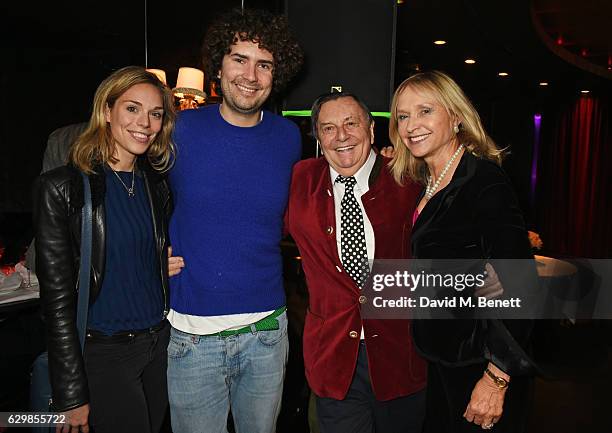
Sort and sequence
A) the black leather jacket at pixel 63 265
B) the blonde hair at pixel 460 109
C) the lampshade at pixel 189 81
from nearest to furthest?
1. the black leather jacket at pixel 63 265
2. the blonde hair at pixel 460 109
3. the lampshade at pixel 189 81

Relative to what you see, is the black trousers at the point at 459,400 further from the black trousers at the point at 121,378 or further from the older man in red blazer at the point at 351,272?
the black trousers at the point at 121,378

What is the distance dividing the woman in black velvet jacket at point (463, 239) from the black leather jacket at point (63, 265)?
3.88 ft

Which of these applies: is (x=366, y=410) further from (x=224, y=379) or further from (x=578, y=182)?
(x=578, y=182)

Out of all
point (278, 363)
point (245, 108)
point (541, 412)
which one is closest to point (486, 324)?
point (278, 363)

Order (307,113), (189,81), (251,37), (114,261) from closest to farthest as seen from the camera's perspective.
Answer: (114,261) < (251,37) < (307,113) < (189,81)

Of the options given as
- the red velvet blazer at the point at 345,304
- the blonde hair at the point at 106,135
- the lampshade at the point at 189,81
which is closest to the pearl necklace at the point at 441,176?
the red velvet blazer at the point at 345,304

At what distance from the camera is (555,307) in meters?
5.82

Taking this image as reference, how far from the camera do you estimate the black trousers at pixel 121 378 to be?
1720mm

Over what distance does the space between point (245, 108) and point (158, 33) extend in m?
4.56

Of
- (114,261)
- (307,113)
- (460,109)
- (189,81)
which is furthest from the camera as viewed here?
(189,81)

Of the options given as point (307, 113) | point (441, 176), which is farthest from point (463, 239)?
point (307, 113)

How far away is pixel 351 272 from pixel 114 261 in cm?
88

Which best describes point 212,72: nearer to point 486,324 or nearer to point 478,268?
point 478,268

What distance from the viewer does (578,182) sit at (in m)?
11.0
